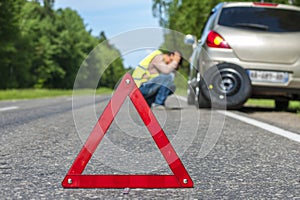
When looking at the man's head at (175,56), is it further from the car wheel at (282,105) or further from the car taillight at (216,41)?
the car wheel at (282,105)

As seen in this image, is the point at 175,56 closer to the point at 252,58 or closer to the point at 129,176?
the point at 129,176

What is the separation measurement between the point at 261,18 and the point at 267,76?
104 cm

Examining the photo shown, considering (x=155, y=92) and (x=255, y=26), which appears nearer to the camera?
(x=155, y=92)

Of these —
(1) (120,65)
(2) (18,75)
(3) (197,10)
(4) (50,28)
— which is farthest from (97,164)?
(4) (50,28)

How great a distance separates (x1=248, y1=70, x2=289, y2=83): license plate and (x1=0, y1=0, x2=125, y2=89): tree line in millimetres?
34338

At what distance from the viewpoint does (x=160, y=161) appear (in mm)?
4020

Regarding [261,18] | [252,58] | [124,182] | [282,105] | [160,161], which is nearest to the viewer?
[124,182]

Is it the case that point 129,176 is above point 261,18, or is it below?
below

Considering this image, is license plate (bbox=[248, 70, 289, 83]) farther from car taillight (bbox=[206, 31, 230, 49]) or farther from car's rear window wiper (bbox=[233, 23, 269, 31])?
car's rear window wiper (bbox=[233, 23, 269, 31])

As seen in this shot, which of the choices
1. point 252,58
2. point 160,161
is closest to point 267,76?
point 252,58

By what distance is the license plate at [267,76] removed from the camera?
8.83 meters

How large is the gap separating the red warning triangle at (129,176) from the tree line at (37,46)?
38.8 metres

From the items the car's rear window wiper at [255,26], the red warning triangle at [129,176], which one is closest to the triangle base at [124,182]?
the red warning triangle at [129,176]

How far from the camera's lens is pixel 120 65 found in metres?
3.75
